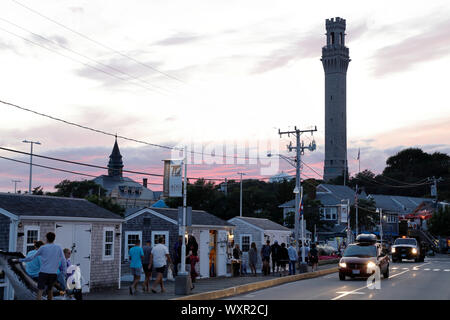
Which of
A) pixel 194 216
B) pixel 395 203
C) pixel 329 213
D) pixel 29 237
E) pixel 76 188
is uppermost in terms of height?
pixel 76 188

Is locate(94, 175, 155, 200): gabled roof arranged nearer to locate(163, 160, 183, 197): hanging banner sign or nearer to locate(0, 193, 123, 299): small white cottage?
locate(0, 193, 123, 299): small white cottage

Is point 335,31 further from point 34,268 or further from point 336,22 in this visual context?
point 34,268

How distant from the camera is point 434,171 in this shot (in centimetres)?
14388

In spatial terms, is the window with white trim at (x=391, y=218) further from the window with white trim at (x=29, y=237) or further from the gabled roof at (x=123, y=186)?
the window with white trim at (x=29, y=237)

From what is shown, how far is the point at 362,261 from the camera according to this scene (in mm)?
27844

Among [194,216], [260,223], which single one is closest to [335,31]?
[260,223]

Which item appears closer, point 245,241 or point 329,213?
point 245,241

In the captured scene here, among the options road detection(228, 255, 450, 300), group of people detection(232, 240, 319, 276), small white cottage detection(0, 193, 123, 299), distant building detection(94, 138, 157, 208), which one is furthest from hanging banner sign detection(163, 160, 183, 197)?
distant building detection(94, 138, 157, 208)

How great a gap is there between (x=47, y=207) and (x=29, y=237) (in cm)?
194

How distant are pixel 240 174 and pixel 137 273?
231 ft

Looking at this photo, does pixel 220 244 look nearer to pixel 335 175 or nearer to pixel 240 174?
pixel 240 174

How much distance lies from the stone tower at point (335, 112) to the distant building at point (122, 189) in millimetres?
52158
